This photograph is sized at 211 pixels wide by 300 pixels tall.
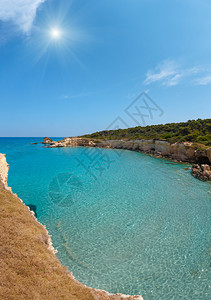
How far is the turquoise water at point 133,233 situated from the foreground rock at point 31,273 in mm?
2871

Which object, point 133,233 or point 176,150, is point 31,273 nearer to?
point 133,233

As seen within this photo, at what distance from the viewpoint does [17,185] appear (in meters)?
16.4

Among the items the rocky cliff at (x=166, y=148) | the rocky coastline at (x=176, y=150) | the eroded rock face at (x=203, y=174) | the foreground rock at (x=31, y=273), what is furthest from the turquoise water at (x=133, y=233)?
the rocky cliff at (x=166, y=148)

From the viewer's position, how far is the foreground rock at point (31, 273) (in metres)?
2.93

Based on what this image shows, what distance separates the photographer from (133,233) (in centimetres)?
828

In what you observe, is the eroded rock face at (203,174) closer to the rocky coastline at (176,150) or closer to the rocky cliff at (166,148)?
the rocky coastline at (176,150)

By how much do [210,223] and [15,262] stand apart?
34.6ft

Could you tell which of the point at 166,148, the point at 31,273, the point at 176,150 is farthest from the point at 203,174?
the point at 31,273

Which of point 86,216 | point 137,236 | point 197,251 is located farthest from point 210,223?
point 86,216

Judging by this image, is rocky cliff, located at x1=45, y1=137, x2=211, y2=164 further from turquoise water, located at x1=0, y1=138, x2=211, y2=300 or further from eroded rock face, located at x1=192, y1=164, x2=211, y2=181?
turquoise water, located at x1=0, y1=138, x2=211, y2=300

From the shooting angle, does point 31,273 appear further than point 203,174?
No

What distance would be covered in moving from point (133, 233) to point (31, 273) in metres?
6.25

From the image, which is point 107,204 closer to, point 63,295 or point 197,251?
point 197,251

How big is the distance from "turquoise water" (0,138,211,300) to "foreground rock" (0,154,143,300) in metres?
2.87
